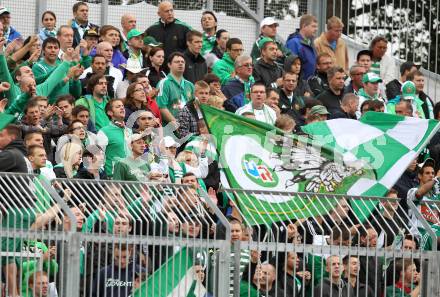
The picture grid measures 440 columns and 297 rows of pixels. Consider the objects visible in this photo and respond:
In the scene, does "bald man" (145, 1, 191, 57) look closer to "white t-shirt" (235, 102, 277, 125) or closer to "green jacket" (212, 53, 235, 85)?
"green jacket" (212, 53, 235, 85)

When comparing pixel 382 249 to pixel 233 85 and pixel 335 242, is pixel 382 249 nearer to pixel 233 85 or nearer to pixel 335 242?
pixel 335 242

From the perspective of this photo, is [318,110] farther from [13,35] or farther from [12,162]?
[12,162]

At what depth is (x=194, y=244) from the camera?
42.2ft

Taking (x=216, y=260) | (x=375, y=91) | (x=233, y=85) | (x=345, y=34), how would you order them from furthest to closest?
(x=345, y=34)
(x=375, y=91)
(x=233, y=85)
(x=216, y=260)

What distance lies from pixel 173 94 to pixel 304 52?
333cm

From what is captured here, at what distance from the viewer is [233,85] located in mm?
20422

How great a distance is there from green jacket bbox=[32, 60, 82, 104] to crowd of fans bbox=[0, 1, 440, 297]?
0.07 ft

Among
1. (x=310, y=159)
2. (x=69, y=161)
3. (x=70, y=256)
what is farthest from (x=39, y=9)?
(x=70, y=256)

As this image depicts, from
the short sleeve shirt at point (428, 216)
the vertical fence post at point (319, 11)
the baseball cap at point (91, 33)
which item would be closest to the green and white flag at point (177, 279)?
the short sleeve shirt at point (428, 216)

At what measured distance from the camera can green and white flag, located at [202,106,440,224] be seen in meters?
13.6

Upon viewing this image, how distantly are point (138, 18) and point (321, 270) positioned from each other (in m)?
10.4

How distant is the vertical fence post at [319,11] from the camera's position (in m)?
24.8

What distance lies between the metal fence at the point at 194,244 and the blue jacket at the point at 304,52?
8158 millimetres

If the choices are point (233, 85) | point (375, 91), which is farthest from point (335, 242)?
point (375, 91)
